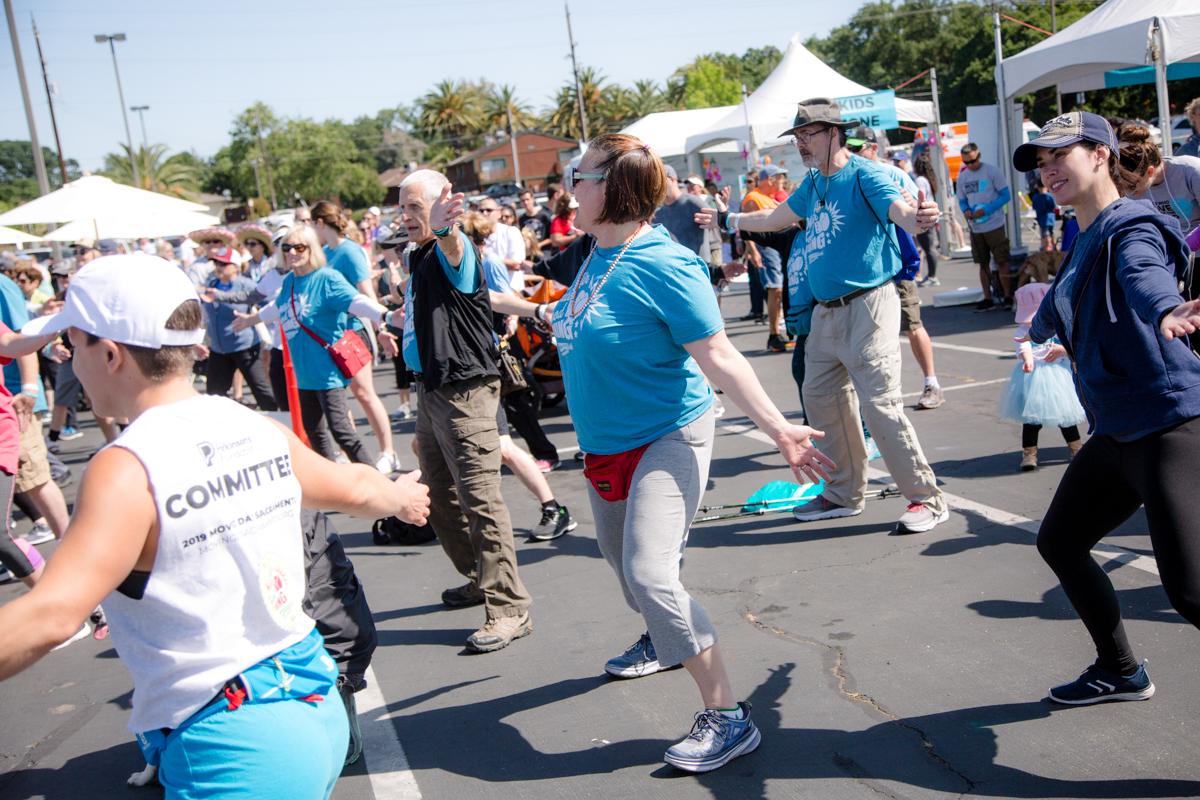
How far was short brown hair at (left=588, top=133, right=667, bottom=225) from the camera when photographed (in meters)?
3.55

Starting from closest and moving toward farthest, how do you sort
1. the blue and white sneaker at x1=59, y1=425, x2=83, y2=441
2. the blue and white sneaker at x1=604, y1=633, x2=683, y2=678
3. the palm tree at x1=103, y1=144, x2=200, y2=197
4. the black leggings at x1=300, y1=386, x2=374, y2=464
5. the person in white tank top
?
the person in white tank top < the blue and white sneaker at x1=604, y1=633, x2=683, y2=678 < the black leggings at x1=300, y1=386, x2=374, y2=464 < the blue and white sneaker at x1=59, y1=425, x2=83, y2=441 < the palm tree at x1=103, y1=144, x2=200, y2=197

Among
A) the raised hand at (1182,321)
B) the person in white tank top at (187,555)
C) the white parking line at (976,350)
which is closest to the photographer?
the person in white tank top at (187,555)

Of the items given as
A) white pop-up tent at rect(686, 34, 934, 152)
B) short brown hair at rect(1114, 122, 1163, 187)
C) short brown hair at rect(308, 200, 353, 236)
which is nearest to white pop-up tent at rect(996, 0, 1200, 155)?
short brown hair at rect(1114, 122, 1163, 187)

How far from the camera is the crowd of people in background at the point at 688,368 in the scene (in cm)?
313

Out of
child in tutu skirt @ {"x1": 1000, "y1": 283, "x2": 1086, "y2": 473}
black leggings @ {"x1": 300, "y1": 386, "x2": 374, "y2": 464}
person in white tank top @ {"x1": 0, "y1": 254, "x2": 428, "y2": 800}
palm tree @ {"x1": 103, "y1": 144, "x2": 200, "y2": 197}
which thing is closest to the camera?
person in white tank top @ {"x1": 0, "y1": 254, "x2": 428, "y2": 800}

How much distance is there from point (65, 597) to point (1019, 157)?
10.4 feet

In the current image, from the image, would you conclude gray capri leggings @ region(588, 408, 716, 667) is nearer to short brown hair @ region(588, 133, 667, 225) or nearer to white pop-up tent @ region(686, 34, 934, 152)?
short brown hair @ region(588, 133, 667, 225)

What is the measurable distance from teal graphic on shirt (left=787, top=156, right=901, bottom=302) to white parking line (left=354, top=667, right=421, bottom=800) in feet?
10.2

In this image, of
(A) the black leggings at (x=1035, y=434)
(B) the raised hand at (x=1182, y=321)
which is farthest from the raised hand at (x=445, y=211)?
(A) the black leggings at (x=1035, y=434)

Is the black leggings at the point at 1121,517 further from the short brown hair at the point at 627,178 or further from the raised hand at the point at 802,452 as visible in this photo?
the short brown hair at the point at 627,178

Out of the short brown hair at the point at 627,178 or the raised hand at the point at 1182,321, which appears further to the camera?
the short brown hair at the point at 627,178

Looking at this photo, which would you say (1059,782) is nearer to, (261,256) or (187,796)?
(187,796)

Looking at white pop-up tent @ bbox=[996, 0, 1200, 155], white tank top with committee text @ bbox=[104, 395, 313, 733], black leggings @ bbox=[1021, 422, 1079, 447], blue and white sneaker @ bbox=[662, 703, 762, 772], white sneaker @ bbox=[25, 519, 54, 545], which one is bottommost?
white sneaker @ bbox=[25, 519, 54, 545]

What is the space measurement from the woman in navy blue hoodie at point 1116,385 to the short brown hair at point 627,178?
1227 millimetres
